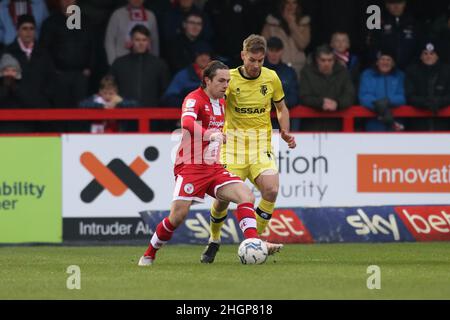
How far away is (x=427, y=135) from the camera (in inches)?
643

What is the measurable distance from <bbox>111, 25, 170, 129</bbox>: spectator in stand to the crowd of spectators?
0.04ft

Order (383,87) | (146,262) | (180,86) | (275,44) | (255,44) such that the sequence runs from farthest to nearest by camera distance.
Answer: (383,87)
(180,86)
(275,44)
(255,44)
(146,262)

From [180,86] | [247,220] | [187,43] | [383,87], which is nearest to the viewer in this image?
[247,220]

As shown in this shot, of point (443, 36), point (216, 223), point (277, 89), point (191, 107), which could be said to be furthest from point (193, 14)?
point (191, 107)

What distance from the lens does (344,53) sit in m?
17.4

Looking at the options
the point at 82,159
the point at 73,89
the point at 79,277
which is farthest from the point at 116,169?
the point at 79,277

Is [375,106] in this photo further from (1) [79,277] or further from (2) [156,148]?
(1) [79,277]

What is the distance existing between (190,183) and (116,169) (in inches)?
164

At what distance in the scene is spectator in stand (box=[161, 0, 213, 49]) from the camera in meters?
17.5

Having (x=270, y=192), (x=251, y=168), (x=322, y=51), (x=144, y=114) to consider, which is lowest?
(x=270, y=192)

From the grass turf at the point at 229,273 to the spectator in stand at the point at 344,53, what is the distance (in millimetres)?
2864

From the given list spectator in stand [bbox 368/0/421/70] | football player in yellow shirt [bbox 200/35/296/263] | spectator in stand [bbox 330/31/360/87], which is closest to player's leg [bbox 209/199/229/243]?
football player in yellow shirt [bbox 200/35/296/263]

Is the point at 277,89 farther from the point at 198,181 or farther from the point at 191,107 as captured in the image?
the point at 198,181

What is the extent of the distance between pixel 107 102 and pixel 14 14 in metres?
1.91
